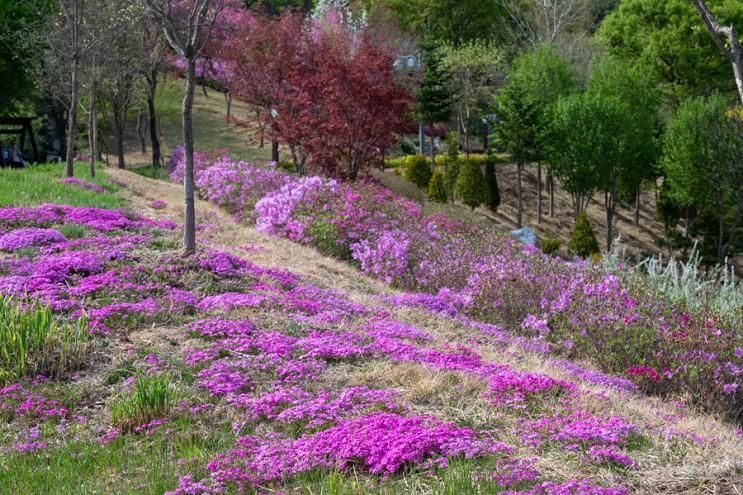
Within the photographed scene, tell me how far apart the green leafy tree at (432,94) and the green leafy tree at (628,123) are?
7689 millimetres

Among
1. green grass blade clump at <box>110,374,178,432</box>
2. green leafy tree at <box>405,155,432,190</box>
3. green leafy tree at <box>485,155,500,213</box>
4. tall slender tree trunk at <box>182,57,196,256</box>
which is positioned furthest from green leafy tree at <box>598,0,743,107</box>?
green grass blade clump at <box>110,374,178,432</box>

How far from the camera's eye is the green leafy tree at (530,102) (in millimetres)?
32438

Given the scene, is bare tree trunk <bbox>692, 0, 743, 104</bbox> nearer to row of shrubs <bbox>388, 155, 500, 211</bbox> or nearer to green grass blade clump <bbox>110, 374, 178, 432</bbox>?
green grass blade clump <bbox>110, 374, 178, 432</bbox>

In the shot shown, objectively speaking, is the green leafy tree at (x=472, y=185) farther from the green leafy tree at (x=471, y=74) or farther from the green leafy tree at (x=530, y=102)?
the green leafy tree at (x=471, y=74)

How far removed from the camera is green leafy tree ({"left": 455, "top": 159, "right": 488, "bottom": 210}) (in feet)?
105

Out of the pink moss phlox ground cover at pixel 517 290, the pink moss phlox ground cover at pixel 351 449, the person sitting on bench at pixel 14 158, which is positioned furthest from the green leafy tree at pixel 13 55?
A: the pink moss phlox ground cover at pixel 351 449

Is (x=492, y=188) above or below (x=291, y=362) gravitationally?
below

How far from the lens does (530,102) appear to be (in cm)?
3212

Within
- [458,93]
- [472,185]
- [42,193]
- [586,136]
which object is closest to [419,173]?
[472,185]

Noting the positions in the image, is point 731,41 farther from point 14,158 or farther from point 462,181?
point 462,181

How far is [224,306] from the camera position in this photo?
760cm

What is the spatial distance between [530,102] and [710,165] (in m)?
7.96

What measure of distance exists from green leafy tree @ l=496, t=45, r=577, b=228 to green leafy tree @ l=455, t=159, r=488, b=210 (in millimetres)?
1935

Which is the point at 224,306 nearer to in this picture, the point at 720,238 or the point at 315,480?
the point at 315,480
